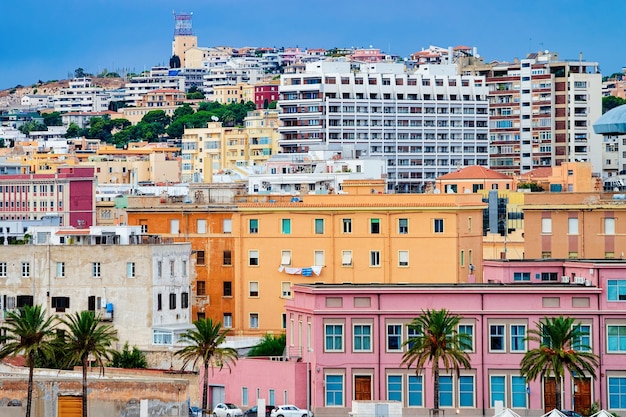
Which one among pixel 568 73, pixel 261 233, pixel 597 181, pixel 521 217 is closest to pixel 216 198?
pixel 261 233

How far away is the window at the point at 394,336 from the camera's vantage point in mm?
69250

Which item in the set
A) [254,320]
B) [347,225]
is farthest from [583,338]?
[254,320]

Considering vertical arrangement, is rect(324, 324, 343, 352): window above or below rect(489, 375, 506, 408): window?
above

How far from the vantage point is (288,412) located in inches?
2630

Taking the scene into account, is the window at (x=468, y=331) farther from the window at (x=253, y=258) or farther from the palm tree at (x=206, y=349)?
the window at (x=253, y=258)

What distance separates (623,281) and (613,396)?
4.18 m

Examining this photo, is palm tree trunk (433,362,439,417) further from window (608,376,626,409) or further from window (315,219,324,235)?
window (315,219,324,235)

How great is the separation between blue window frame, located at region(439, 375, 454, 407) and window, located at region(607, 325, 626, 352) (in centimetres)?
565

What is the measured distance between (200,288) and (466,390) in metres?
23.9

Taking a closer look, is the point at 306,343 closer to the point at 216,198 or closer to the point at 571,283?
the point at 571,283

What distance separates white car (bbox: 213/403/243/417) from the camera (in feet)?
223

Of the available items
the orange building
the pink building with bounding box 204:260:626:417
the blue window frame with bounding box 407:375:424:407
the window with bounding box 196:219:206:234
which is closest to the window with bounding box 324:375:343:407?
the pink building with bounding box 204:260:626:417

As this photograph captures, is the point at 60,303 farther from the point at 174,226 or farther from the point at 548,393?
the point at 548,393

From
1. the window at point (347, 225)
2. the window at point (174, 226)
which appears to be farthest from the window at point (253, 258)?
the window at point (347, 225)
